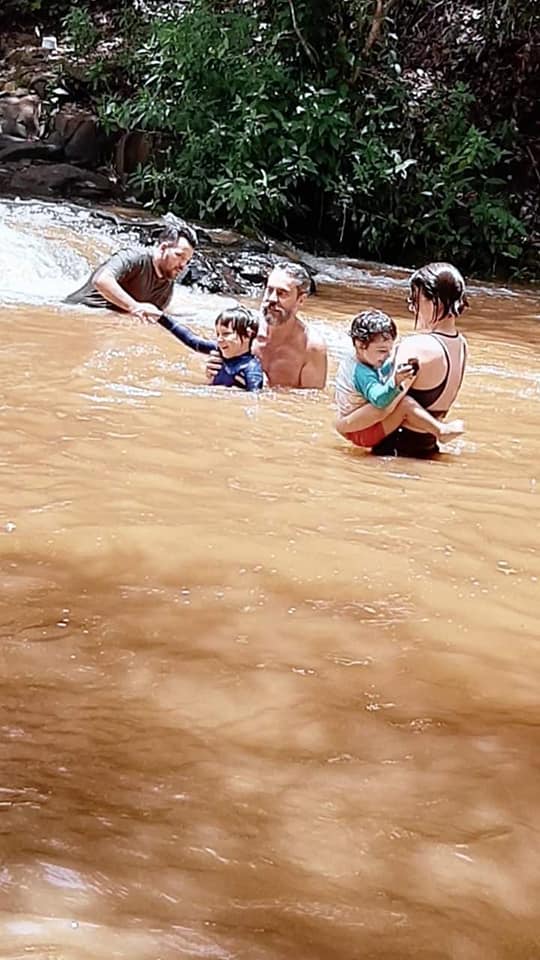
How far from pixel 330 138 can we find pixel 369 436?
10085 mm

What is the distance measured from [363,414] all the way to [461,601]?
1.76m

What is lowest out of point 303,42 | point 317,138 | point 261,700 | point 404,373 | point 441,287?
point 261,700

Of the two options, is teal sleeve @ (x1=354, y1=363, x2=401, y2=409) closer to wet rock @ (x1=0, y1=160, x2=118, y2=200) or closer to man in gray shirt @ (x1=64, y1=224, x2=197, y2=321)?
man in gray shirt @ (x1=64, y1=224, x2=197, y2=321)

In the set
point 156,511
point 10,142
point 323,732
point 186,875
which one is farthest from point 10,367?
point 10,142

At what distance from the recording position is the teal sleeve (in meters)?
4.24

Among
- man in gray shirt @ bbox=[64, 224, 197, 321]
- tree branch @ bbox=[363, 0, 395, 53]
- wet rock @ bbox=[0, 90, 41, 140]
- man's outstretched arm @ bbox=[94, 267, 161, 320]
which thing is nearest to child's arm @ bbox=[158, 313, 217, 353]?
man in gray shirt @ bbox=[64, 224, 197, 321]

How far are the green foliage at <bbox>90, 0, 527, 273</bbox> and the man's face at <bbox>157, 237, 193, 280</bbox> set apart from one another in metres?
6.14

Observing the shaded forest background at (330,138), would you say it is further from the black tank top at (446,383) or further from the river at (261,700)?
the river at (261,700)

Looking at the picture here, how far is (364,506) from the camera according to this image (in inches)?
137

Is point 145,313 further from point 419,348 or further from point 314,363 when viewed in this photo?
point 419,348

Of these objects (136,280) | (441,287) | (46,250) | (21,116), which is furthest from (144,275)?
(21,116)

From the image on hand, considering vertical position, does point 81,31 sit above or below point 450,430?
above

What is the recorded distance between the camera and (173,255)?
7211 mm

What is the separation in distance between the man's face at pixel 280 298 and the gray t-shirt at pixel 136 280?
2091 millimetres
